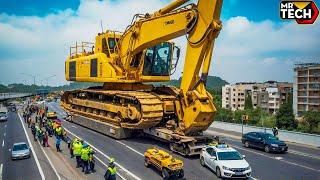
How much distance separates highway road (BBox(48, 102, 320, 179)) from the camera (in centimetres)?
1923

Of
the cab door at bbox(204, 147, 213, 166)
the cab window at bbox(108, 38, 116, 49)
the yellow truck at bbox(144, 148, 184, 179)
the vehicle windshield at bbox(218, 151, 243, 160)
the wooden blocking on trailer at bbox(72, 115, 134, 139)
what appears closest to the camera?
the yellow truck at bbox(144, 148, 184, 179)

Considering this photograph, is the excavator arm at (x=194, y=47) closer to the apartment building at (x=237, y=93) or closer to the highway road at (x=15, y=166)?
the highway road at (x=15, y=166)

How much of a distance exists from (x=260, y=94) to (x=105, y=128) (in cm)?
12211

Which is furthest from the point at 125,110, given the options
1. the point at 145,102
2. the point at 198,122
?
the point at 198,122

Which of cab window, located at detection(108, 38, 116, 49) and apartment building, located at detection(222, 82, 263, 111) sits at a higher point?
cab window, located at detection(108, 38, 116, 49)

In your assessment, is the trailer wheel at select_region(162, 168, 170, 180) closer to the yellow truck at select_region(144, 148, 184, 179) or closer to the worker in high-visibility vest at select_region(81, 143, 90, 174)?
the yellow truck at select_region(144, 148, 184, 179)

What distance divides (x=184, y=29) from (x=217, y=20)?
8.15ft

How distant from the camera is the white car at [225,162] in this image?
17859 millimetres

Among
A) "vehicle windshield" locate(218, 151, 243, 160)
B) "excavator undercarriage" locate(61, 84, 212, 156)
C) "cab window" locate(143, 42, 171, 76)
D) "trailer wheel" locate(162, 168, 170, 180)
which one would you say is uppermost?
"cab window" locate(143, 42, 171, 76)

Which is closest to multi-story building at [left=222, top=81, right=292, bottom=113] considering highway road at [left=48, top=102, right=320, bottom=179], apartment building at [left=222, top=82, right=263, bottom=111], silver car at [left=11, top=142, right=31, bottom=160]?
apartment building at [left=222, top=82, right=263, bottom=111]

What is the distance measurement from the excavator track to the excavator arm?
80.0 inches

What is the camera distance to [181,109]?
24.2 metres

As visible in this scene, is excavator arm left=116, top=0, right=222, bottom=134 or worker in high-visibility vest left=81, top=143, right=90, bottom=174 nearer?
worker in high-visibility vest left=81, top=143, right=90, bottom=174

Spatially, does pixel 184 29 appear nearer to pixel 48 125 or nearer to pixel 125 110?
pixel 125 110
